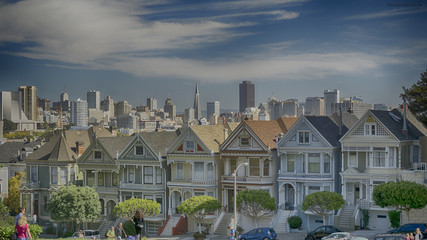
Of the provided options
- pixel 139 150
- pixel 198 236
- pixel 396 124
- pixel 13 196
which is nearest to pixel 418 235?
pixel 396 124

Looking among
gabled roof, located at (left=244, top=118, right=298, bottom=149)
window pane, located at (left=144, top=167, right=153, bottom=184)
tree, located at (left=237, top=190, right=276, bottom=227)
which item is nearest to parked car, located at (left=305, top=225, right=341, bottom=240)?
tree, located at (left=237, top=190, right=276, bottom=227)

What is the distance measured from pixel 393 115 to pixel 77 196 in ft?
99.6

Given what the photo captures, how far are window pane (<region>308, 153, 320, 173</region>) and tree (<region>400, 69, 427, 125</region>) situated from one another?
905 cm

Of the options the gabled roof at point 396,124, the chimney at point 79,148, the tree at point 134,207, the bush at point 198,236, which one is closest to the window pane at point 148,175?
the tree at point 134,207

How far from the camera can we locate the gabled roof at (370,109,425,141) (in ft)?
184

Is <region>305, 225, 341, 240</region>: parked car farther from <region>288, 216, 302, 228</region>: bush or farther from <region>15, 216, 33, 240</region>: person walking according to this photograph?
<region>15, 216, 33, 240</region>: person walking

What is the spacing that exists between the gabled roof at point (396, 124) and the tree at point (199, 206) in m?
15.8

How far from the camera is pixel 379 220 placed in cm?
5641

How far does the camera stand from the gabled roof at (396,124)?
184 ft

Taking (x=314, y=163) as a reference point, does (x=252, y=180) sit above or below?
below

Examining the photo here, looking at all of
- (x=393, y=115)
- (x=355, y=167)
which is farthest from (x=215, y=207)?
(x=393, y=115)

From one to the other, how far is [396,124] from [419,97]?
3210mm

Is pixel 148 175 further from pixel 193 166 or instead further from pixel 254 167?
pixel 254 167

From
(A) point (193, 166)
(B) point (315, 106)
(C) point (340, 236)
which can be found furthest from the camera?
(B) point (315, 106)
